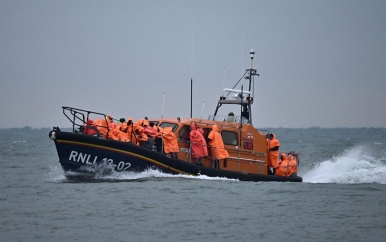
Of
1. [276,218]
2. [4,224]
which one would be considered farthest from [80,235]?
[276,218]

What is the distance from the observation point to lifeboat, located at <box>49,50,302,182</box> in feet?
58.0

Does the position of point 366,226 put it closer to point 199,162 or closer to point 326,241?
point 326,241

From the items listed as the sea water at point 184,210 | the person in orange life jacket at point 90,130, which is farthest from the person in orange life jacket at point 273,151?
the person in orange life jacket at point 90,130

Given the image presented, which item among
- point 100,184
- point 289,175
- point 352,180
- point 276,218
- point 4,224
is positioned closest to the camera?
point 4,224

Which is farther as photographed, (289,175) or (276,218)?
(289,175)

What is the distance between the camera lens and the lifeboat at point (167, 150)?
1767 centimetres

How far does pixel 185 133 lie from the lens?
19.4m

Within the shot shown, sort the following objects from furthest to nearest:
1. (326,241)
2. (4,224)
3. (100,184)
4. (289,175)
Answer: (289,175)
(100,184)
(4,224)
(326,241)

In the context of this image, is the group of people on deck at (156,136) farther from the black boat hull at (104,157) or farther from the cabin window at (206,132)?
the black boat hull at (104,157)

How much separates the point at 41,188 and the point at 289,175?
23.6 ft

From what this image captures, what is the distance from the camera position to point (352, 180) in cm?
2288

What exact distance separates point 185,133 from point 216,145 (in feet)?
3.06

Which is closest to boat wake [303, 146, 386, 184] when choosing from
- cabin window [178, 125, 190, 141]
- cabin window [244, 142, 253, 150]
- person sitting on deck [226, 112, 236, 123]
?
cabin window [244, 142, 253, 150]

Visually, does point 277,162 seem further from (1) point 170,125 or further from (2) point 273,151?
(1) point 170,125
